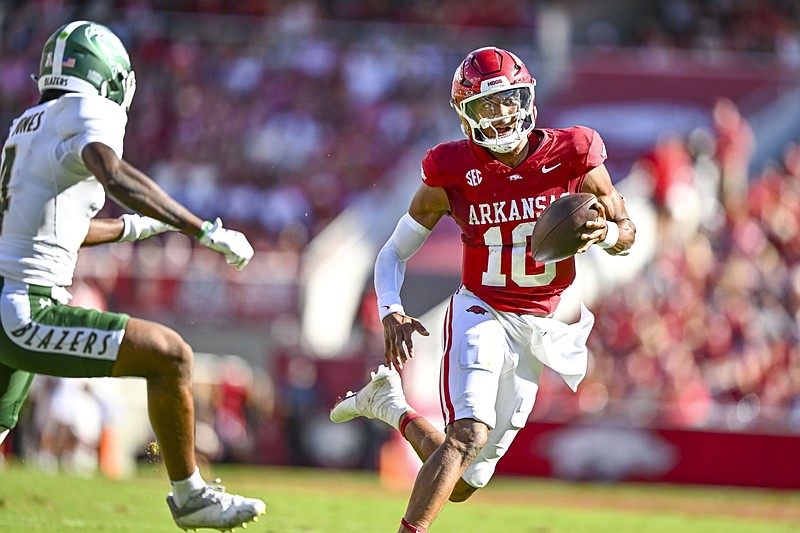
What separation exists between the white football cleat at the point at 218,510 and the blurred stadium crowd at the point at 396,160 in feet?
25.6

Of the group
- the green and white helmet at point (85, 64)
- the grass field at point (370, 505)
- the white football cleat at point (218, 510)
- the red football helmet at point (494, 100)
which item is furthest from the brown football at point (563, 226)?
the grass field at point (370, 505)

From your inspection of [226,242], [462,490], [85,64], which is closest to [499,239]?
[462,490]

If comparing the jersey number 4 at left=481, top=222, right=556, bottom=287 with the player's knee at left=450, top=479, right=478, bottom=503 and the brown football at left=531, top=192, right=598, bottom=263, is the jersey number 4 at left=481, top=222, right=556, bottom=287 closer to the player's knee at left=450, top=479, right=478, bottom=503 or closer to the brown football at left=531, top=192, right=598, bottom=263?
the brown football at left=531, top=192, right=598, bottom=263

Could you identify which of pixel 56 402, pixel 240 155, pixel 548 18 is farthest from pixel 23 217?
pixel 548 18

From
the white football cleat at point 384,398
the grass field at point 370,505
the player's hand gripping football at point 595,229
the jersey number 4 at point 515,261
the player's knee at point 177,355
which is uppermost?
the player's hand gripping football at point 595,229

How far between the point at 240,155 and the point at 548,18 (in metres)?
4.56

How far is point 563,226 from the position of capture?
192 inches

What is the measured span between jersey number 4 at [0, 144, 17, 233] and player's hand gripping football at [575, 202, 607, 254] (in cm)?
214

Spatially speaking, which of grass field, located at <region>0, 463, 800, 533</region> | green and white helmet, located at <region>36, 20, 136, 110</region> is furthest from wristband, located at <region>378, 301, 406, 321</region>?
green and white helmet, located at <region>36, 20, 136, 110</region>

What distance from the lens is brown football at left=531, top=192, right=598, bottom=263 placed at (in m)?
4.87

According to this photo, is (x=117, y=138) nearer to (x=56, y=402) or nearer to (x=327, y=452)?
(x=56, y=402)

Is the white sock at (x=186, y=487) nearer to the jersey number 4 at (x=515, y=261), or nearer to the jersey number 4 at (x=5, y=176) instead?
the jersey number 4 at (x=5, y=176)

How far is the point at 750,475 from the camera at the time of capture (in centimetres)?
1230

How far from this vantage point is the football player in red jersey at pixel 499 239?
5.21m
